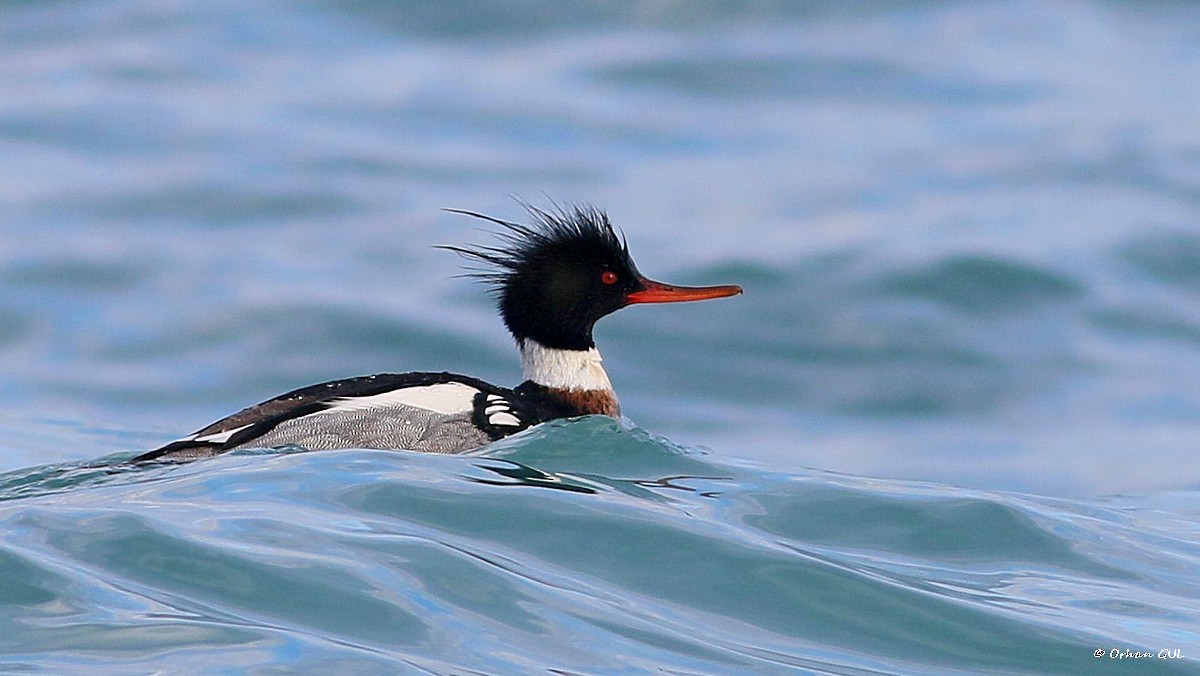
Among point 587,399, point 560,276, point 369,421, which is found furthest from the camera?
point 587,399

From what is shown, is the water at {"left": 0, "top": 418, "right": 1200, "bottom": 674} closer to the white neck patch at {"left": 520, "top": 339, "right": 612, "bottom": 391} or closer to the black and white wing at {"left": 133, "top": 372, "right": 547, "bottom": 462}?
the black and white wing at {"left": 133, "top": 372, "right": 547, "bottom": 462}

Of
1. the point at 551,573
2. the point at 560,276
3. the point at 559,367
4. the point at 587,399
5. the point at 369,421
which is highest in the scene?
the point at 560,276

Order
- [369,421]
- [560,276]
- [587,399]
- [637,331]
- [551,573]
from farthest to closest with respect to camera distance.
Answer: [637,331]
[587,399]
[560,276]
[369,421]
[551,573]

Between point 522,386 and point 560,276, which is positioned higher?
point 560,276

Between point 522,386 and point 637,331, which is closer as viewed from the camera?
point 522,386

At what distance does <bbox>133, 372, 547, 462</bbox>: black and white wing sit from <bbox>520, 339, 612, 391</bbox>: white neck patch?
624mm

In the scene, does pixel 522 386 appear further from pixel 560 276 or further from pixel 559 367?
pixel 560 276

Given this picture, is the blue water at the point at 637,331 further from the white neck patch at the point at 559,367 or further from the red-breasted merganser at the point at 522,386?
the white neck patch at the point at 559,367

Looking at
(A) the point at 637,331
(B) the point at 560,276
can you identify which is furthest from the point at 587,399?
(A) the point at 637,331

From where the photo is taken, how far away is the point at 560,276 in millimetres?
7707

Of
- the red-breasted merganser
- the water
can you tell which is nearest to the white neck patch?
the red-breasted merganser

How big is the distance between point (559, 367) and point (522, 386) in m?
0.18

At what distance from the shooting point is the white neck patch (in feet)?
25.6

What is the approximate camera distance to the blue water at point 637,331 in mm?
4633
